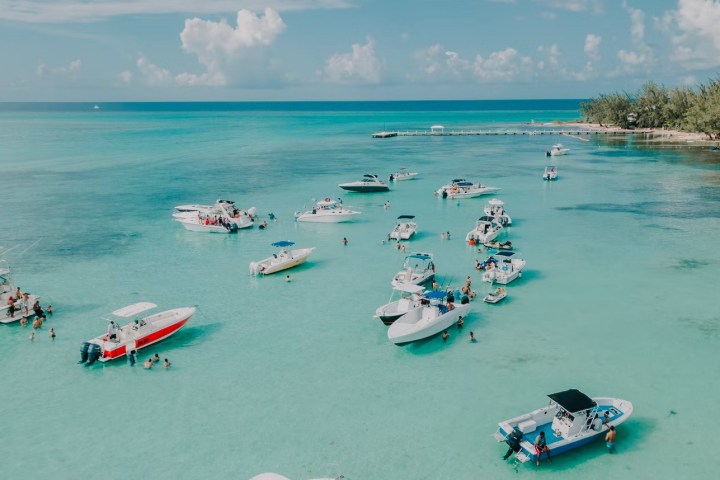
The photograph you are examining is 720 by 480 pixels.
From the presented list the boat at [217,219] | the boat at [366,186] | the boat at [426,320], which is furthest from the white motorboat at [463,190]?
the boat at [426,320]

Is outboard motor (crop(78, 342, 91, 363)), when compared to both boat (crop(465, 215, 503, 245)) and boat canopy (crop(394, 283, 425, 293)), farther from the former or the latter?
boat (crop(465, 215, 503, 245))

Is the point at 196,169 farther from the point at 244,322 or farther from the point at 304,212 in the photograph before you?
the point at 244,322

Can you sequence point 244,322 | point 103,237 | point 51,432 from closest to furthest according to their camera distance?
1. point 51,432
2. point 244,322
3. point 103,237

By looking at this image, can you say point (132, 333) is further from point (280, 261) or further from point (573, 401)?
point (573, 401)

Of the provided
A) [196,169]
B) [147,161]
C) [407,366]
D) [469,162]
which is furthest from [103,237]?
[469,162]

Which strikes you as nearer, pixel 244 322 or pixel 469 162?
pixel 244 322

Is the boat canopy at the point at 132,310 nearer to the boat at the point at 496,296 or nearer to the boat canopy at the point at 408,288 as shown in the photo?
the boat canopy at the point at 408,288
